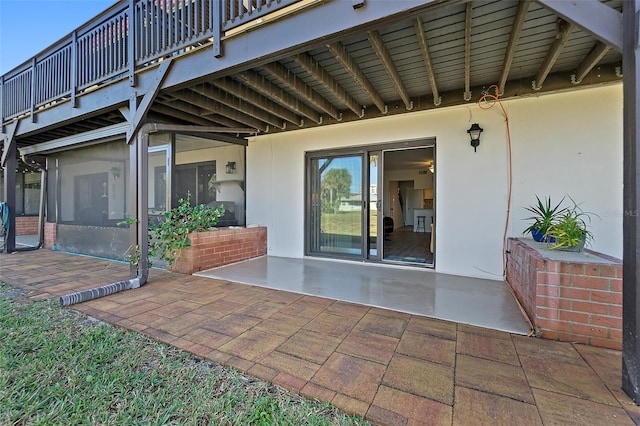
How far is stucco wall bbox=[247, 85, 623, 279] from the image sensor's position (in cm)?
315

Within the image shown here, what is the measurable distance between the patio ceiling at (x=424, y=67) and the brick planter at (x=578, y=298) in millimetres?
1465

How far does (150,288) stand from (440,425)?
135 inches

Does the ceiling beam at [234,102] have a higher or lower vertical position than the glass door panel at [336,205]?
higher

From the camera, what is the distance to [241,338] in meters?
2.09

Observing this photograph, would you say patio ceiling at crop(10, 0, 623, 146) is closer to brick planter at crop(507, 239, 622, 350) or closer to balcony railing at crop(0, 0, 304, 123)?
balcony railing at crop(0, 0, 304, 123)

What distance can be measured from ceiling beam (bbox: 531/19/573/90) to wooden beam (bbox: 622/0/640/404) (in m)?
0.66

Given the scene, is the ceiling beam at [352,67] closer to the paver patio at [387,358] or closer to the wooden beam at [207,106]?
the wooden beam at [207,106]

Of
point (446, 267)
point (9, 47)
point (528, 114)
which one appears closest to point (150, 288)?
point (446, 267)

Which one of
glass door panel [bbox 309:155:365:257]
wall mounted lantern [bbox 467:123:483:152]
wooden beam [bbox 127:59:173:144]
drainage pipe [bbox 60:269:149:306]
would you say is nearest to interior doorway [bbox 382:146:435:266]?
glass door panel [bbox 309:155:365:257]

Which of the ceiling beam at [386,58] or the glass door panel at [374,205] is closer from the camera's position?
the ceiling beam at [386,58]

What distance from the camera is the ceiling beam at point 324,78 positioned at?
2.79 meters

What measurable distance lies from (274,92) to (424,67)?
186cm

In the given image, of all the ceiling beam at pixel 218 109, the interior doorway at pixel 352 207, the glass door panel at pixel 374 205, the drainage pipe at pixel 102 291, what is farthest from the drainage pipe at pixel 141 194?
the glass door panel at pixel 374 205

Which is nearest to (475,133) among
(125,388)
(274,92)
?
(274,92)
